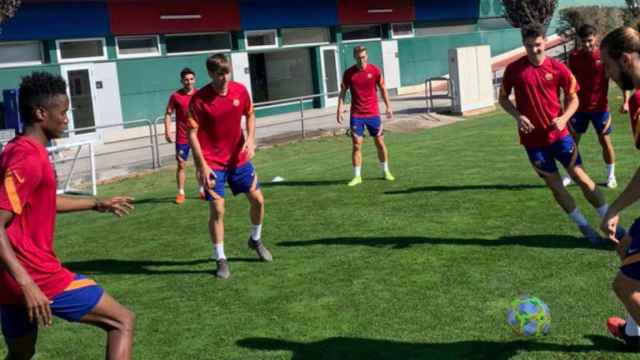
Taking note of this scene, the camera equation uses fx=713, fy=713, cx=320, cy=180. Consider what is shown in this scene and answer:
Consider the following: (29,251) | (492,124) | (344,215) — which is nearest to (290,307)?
(29,251)

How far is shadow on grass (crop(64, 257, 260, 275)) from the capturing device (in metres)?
7.70

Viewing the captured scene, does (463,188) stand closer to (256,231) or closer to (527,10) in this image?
(256,231)

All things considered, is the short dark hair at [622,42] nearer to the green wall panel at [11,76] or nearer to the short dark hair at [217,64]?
the short dark hair at [217,64]

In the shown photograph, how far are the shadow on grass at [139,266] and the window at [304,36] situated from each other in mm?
21593

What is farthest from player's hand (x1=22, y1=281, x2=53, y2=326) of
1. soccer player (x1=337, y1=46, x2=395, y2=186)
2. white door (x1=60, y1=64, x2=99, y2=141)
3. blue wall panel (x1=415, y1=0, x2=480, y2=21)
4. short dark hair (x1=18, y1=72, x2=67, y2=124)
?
blue wall panel (x1=415, y1=0, x2=480, y2=21)

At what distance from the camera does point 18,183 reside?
353cm

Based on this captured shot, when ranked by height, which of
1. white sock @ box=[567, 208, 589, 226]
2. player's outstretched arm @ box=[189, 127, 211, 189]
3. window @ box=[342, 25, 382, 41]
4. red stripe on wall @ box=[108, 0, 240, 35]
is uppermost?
red stripe on wall @ box=[108, 0, 240, 35]

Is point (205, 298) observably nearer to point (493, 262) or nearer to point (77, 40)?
point (493, 262)

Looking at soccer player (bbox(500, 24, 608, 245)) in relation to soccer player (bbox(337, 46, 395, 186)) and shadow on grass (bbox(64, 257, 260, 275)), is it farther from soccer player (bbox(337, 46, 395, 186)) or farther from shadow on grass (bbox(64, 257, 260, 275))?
soccer player (bbox(337, 46, 395, 186))

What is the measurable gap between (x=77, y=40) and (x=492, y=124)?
528 inches

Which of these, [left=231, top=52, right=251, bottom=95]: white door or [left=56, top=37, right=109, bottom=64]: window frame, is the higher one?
[left=56, top=37, right=109, bottom=64]: window frame

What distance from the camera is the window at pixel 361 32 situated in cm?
3117

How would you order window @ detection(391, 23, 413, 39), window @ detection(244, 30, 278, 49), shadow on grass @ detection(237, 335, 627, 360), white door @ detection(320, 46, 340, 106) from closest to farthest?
shadow on grass @ detection(237, 335, 627, 360) < window @ detection(244, 30, 278, 49) < white door @ detection(320, 46, 340, 106) < window @ detection(391, 23, 413, 39)

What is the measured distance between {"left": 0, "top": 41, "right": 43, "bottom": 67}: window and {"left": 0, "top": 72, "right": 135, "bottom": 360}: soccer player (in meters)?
19.5
